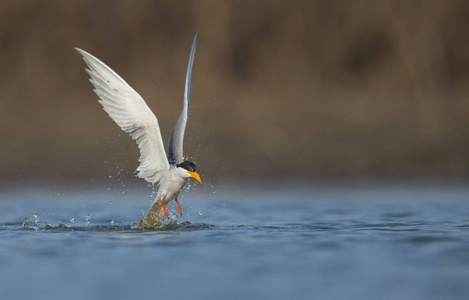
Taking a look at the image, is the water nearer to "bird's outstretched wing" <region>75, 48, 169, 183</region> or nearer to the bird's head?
the bird's head

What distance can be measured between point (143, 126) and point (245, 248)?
7.30 ft

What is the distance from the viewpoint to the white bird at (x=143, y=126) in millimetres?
11125

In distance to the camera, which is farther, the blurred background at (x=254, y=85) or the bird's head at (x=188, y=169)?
the blurred background at (x=254, y=85)

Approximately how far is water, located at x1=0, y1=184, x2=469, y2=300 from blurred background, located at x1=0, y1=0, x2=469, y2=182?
126 inches

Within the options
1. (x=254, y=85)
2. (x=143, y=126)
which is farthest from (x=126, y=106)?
(x=254, y=85)

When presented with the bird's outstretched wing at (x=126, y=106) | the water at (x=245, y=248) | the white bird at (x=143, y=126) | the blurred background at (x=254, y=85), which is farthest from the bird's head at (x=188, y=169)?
the blurred background at (x=254, y=85)

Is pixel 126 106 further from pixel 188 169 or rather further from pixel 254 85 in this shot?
pixel 254 85

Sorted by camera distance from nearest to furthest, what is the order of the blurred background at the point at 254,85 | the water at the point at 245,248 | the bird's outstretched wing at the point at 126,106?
the water at the point at 245,248, the bird's outstretched wing at the point at 126,106, the blurred background at the point at 254,85

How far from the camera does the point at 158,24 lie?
24844 mm

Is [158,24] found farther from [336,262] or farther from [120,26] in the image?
[336,262]

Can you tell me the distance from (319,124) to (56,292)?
12841mm

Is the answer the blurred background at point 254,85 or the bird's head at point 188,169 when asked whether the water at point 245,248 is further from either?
the blurred background at point 254,85

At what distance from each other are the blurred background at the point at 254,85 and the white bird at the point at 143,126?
567cm

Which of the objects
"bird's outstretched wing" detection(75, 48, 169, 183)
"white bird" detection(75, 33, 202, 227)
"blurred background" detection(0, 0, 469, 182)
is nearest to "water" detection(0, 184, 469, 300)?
"white bird" detection(75, 33, 202, 227)
